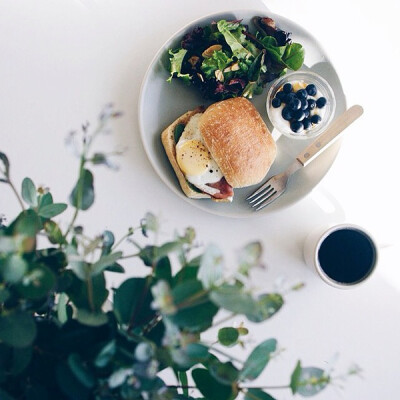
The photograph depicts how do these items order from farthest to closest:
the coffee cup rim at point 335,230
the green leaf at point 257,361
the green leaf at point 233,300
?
the coffee cup rim at point 335,230 < the green leaf at point 257,361 < the green leaf at point 233,300

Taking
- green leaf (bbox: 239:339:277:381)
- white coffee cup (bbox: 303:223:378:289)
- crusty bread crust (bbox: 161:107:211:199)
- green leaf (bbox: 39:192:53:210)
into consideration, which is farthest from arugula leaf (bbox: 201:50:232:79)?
green leaf (bbox: 239:339:277:381)

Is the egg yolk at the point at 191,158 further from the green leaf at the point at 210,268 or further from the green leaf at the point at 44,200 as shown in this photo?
the green leaf at the point at 210,268

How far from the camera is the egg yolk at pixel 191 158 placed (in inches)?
42.7

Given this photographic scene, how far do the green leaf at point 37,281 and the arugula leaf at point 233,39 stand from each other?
2.40 ft

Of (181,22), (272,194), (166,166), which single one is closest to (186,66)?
(181,22)

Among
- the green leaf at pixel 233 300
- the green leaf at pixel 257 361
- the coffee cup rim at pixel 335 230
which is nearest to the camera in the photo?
the green leaf at pixel 233 300

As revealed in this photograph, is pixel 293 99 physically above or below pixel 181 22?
below

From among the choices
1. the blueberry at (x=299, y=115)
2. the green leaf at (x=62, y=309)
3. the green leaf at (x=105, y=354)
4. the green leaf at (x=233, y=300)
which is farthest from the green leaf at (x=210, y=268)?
the blueberry at (x=299, y=115)

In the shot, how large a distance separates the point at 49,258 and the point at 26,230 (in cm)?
9

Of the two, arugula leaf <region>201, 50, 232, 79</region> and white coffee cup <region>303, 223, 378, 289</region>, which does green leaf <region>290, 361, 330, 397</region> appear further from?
arugula leaf <region>201, 50, 232, 79</region>

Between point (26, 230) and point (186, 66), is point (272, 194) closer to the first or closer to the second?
point (186, 66)

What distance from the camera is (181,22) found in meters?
1.14

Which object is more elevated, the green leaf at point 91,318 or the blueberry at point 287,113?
the green leaf at point 91,318

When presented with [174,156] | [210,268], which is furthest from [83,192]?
[174,156]
